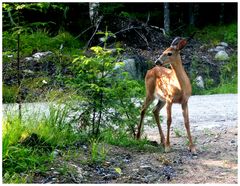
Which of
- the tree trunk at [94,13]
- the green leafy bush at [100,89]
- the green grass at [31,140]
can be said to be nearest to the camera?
the green grass at [31,140]

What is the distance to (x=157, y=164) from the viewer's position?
7043mm

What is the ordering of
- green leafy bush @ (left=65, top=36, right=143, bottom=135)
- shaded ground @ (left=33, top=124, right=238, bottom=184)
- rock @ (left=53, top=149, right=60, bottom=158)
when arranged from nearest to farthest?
shaded ground @ (left=33, top=124, right=238, bottom=184)
rock @ (left=53, top=149, right=60, bottom=158)
green leafy bush @ (left=65, top=36, right=143, bottom=135)

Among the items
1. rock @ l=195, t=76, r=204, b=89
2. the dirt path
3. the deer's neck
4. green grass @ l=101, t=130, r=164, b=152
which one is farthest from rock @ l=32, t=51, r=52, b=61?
the deer's neck

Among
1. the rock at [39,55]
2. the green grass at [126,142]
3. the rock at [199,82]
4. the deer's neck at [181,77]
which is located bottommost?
the rock at [199,82]

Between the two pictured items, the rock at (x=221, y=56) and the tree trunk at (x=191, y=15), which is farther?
the tree trunk at (x=191, y=15)

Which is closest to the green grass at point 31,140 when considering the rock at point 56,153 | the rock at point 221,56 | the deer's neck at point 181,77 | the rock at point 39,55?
the rock at point 56,153

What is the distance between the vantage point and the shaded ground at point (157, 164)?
20.5 feet

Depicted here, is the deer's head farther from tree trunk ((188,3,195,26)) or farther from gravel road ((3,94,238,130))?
tree trunk ((188,3,195,26))

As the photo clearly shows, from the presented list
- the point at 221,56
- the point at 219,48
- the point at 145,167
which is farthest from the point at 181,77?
the point at 219,48

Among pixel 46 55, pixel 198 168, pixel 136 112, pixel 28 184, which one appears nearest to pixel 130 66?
pixel 46 55

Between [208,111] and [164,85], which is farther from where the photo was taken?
[208,111]

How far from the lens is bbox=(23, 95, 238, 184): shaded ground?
20.5 feet

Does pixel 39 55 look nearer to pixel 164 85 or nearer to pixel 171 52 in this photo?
pixel 164 85

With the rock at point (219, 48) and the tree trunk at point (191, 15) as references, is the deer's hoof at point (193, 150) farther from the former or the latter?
the tree trunk at point (191, 15)
